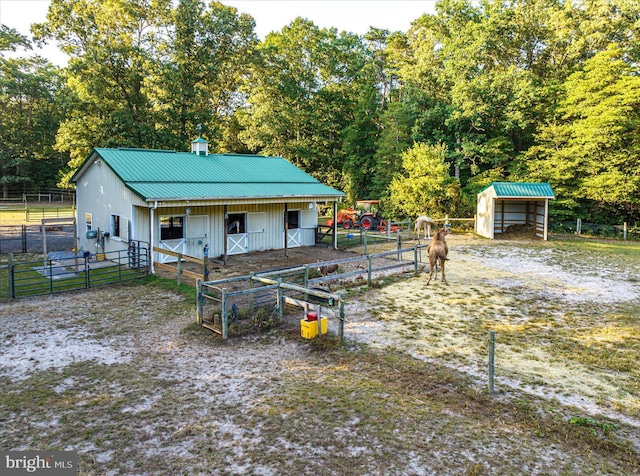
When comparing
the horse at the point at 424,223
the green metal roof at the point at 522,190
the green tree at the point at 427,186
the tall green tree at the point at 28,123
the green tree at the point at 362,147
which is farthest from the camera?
the tall green tree at the point at 28,123

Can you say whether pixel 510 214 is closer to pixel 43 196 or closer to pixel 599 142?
pixel 599 142

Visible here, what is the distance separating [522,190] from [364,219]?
9.24 meters

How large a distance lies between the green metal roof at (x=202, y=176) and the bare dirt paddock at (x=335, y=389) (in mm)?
5247

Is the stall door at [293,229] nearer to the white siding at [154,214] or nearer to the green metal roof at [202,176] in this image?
the white siding at [154,214]

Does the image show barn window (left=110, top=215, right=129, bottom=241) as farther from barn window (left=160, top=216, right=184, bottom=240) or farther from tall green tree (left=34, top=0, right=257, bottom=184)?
tall green tree (left=34, top=0, right=257, bottom=184)

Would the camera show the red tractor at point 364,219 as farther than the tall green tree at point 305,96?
No

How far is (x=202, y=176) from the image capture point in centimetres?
1716

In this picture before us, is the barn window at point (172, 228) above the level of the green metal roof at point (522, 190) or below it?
below

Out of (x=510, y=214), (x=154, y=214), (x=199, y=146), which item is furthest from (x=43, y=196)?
(x=510, y=214)

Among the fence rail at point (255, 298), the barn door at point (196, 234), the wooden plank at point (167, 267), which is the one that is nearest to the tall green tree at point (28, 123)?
the barn door at point (196, 234)

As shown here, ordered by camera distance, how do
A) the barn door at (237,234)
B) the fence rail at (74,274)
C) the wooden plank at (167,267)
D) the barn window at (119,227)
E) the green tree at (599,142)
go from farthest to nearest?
the green tree at (599,142)
the barn door at (237,234)
the barn window at (119,227)
the wooden plank at (167,267)
the fence rail at (74,274)

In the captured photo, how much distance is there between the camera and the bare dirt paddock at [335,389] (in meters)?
4.57

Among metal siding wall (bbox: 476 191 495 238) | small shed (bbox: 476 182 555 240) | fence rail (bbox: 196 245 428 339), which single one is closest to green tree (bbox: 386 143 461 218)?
metal siding wall (bbox: 476 191 495 238)

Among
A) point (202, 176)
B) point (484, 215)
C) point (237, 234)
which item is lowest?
point (237, 234)
